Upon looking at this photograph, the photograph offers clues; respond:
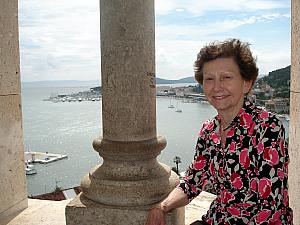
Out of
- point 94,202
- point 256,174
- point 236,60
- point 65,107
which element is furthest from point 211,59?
point 65,107

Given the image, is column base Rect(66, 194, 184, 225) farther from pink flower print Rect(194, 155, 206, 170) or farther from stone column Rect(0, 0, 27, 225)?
stone column Rect(0, 0, 27, 225)

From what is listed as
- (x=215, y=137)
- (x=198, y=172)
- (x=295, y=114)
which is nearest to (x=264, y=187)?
(x=215, y=137)

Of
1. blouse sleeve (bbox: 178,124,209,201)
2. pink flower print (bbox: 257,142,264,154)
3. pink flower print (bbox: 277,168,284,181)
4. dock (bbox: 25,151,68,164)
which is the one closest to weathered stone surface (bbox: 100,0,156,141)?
blouse sleeve (bbox: 178,124,209,201)

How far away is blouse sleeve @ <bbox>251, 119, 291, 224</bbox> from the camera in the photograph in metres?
2.66

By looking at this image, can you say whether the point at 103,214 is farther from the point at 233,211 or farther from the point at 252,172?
the point at 252,172

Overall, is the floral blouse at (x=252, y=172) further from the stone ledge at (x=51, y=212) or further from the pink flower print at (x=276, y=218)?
the stone ledge at (x=51, y=212)

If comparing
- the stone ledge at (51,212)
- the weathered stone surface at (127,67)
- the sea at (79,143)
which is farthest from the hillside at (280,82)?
the sea at (79,143)

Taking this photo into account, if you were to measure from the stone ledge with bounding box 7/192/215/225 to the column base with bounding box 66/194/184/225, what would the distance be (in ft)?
5.54

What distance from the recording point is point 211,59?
114 inches

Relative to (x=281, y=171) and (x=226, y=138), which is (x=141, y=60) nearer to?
(x=226, y=138)

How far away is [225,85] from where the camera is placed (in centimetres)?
289

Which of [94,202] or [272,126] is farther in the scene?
[94,202]

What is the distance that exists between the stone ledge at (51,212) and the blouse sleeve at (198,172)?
269cm

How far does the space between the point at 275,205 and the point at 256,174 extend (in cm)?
24
